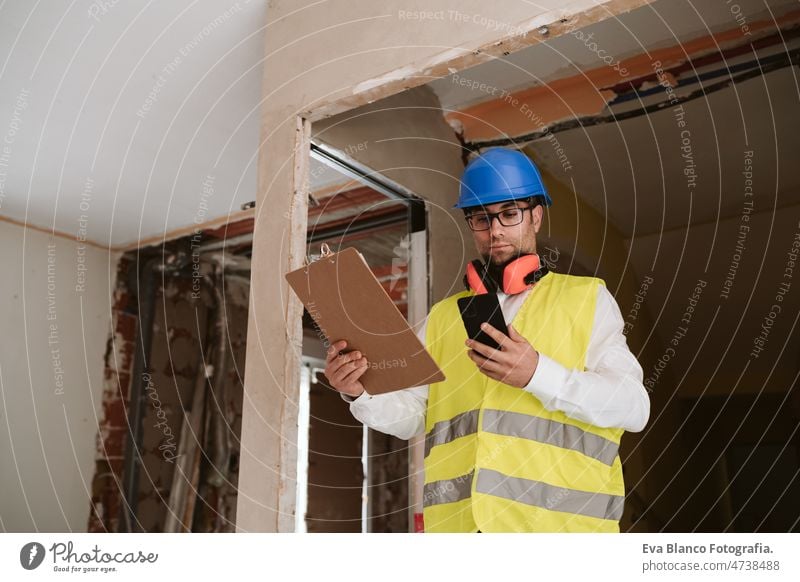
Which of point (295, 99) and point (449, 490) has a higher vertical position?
point (295, 99)

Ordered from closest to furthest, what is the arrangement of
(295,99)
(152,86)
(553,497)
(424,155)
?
(553,497)
(295,99)
(152,86)
(424,155)

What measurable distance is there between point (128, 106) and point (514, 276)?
6.19 feet

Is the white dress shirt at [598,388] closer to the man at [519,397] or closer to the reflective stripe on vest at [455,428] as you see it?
the man at [519,397]

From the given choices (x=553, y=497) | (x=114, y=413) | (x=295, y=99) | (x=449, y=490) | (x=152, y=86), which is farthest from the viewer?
(x=114, y=413)

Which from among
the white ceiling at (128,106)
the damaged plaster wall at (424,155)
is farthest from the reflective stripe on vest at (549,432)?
the white ceiling at (128,106)

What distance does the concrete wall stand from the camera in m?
4.02

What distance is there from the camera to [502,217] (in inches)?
75.7

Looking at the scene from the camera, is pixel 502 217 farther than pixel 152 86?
No

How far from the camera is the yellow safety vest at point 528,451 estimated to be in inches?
62.9

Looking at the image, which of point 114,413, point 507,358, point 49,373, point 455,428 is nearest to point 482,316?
point 507,358

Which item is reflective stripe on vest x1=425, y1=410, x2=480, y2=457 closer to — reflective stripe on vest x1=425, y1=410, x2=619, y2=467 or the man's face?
reflective stripe on vest x1=425, y1=410, x2=619, y2=467

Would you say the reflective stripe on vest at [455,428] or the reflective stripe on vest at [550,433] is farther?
the reflective stripe on vest at [455,428]

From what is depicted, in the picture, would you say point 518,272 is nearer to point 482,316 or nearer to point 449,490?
point 482,316

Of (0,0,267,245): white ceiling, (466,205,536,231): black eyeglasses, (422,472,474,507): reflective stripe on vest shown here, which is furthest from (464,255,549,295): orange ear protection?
(0,0,267,245): white ceiling
